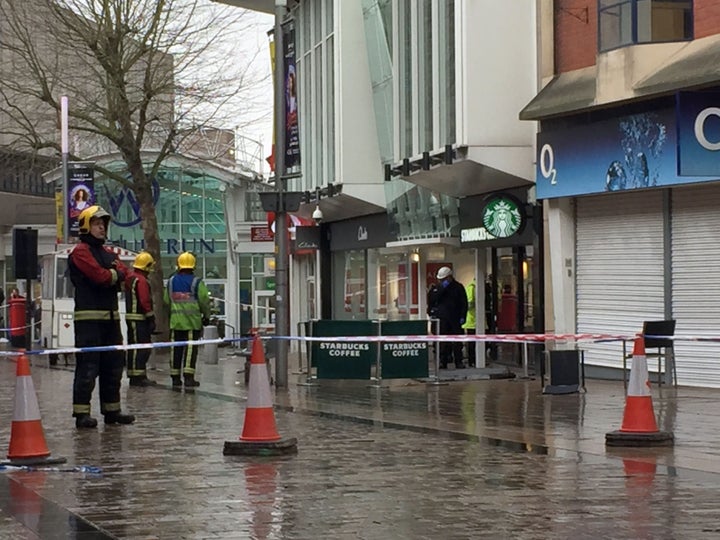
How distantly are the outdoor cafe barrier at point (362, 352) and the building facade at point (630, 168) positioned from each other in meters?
3.01

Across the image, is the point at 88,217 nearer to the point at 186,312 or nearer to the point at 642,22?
the point at 186,312

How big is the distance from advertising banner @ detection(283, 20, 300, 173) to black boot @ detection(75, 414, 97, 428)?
8314 mm

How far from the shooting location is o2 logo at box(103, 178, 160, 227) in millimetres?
51688

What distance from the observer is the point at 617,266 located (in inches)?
854

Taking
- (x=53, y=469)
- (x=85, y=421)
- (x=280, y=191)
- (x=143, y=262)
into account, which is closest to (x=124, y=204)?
(x=143, y=262)

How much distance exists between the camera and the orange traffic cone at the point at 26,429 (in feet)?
37.1

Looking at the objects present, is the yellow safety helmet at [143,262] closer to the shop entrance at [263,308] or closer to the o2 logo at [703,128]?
the o2 logo at [703,128]

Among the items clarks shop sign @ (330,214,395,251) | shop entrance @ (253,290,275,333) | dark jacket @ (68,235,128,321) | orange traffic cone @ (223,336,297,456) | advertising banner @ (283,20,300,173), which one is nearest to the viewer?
orange traffic cone @ (223,336,297,456)

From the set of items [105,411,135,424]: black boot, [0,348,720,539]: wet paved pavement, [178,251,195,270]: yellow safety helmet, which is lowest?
[0,348,720,539]: wet paved pavement

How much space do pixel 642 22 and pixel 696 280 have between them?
12.3ft

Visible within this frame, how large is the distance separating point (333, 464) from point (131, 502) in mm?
2306

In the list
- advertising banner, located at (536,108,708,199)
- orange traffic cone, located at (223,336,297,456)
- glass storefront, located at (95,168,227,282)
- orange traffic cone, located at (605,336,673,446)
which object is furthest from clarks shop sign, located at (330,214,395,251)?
glass storefront, located at (95,168,227,282)

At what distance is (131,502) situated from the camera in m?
9.17

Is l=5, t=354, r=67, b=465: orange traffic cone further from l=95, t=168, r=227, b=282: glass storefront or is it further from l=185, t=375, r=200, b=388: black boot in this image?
l=95, t=168, r=227, b=282: glass storefront
